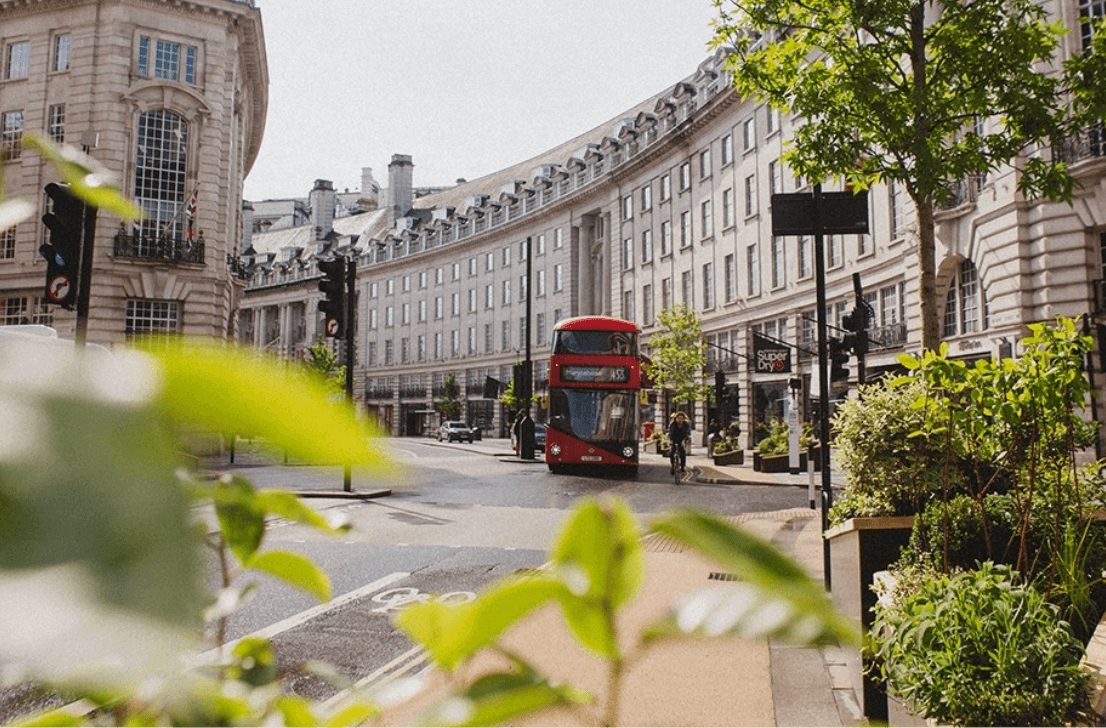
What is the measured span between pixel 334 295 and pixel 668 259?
26.9 metres

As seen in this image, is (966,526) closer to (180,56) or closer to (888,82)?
(888,82)

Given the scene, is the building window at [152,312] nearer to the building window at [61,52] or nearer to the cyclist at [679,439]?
the building window at [61,52]

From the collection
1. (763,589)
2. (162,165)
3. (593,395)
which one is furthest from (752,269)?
(763,589)

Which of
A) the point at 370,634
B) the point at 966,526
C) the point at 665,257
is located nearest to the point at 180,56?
the point at 665,257

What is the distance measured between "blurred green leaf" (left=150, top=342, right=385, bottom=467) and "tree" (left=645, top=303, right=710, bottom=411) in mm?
31188

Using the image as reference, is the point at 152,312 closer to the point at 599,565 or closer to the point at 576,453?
the point at 576,453

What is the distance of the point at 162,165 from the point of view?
26.8 meters

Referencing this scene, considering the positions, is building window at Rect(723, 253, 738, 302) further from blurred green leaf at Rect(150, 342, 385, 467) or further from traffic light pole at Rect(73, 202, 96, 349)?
blurred green leaf at Rect(150, 342, 385, 467)

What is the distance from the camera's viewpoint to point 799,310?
2883 cm

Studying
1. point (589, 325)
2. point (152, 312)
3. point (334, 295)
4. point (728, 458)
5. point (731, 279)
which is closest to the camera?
point (334, 295)

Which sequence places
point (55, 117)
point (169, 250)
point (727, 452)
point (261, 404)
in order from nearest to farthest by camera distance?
point (261, 404) < point (727, 452) < point (169, 250) < point (55, 117)

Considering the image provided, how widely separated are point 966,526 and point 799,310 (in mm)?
25967

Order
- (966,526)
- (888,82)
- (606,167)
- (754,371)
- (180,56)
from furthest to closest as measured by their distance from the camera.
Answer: (606,167) → (754,371) → (180,56) → (888,82) → (966,526)

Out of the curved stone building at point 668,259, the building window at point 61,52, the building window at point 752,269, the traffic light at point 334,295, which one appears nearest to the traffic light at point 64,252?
the curved stone building at point 668,259
